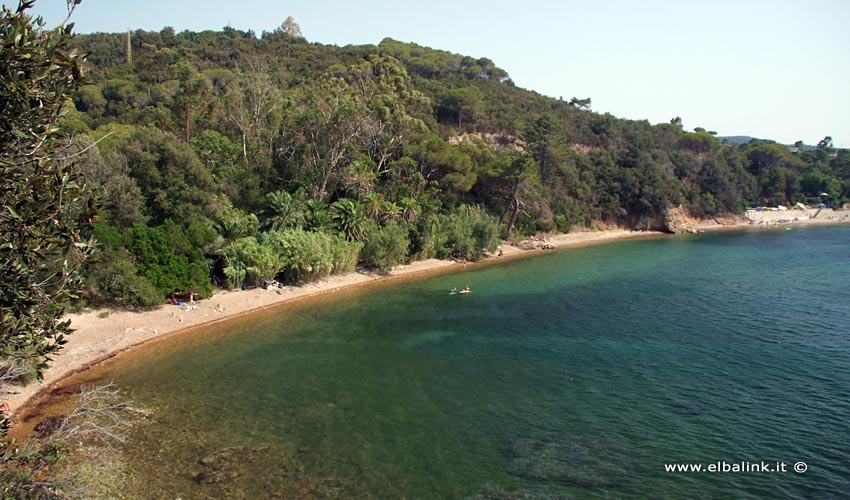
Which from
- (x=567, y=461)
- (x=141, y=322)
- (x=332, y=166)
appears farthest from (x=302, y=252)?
(x=567, y=461)

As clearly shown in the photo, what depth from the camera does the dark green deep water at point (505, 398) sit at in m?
15.4

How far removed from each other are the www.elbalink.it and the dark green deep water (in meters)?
0.19

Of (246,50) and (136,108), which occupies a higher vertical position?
(246,50)

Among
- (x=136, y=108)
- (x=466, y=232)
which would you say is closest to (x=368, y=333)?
(x=466, y=232)

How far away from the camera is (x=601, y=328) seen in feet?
100

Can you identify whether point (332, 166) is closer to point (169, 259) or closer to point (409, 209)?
point (409, 209)

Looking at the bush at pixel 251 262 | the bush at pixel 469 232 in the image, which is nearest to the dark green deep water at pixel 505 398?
the bush at pixel 251 262

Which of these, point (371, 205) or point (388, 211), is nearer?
point (371, 205)

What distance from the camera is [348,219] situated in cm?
4356

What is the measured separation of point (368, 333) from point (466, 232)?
80.8ft

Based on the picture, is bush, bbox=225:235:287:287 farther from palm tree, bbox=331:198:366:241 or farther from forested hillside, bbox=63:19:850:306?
palm tree, bbox=331:198:366:241

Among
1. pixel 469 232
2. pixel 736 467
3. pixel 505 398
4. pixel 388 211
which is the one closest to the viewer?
pixel 736 467

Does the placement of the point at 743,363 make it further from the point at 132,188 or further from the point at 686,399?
the point at 132,188

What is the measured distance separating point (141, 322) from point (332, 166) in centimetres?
2222
